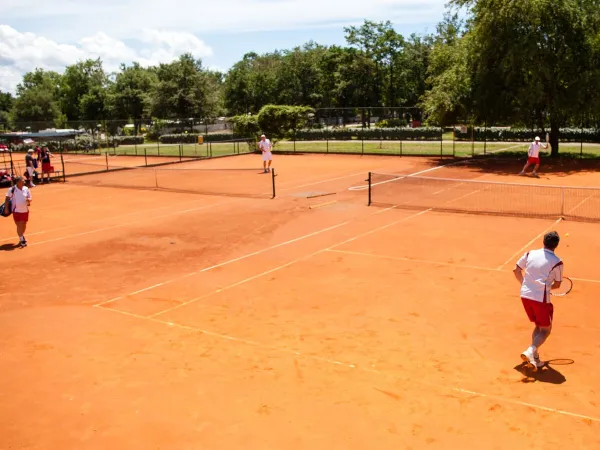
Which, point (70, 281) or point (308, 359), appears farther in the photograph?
point (70, 281)

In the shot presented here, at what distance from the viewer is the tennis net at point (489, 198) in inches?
733

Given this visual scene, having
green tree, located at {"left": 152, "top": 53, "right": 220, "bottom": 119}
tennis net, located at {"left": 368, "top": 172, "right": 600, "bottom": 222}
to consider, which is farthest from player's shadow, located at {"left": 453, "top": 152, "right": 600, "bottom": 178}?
green tree, located at {"left": 152, "top": 53, "right": 220, "bottom": 119}

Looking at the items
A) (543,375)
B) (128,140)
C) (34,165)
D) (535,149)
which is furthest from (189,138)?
(543,375)

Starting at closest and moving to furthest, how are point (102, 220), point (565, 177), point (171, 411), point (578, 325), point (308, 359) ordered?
1. point (171, 411)
2. point (308, 359)
3. point (578, 325)
4. point (102, 220)
5. point (565, 177)

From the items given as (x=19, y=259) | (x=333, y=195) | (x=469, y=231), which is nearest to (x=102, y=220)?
(x=19, y=259)

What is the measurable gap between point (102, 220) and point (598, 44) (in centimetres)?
2627

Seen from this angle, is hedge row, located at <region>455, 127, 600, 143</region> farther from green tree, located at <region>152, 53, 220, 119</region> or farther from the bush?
green tree, located at <region>152, 53, 220, 119</region>

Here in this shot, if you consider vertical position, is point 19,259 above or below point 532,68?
below

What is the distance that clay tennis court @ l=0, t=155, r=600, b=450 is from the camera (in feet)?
21.1

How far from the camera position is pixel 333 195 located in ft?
75.2

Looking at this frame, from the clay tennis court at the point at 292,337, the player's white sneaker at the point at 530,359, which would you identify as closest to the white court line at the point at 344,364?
the clay tennis court at the point at 292,337

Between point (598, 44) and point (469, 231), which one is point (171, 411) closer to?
point (469, 231)

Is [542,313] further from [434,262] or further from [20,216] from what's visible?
[20,216]

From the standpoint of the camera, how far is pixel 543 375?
7.55m
